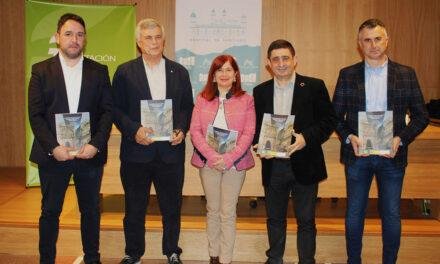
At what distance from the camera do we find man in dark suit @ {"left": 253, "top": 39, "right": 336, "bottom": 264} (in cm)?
290

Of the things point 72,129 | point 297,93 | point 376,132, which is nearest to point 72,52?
point 72,129

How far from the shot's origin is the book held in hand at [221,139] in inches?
115

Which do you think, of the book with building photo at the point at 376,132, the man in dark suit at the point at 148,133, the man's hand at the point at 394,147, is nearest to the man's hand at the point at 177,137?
the man in dark suit at the point at 148,133

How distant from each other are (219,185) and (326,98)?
2.83ft

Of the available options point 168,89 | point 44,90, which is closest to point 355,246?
point 168,89

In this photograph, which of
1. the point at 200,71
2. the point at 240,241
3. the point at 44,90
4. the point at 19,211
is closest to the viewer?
the point at 44,90

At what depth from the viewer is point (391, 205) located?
9.53ft

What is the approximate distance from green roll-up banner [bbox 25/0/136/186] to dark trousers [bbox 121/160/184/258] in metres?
2.39

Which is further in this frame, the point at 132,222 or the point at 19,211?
the point at 19,211

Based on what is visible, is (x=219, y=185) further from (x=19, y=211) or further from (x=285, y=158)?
(x=19, y=211)

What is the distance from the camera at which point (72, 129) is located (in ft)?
9.36

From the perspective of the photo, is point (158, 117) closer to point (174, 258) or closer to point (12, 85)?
point (174, 258)

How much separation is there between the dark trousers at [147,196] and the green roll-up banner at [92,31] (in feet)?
7.83

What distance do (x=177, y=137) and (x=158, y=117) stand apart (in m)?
0.17
